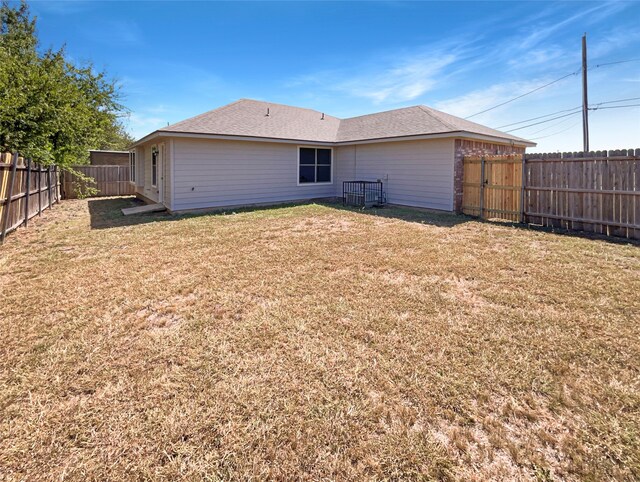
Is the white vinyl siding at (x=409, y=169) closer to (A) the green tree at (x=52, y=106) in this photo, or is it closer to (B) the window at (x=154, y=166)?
(B) the window at (x=154, y=166)

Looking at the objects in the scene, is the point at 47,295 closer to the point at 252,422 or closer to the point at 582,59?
the point at 252,422

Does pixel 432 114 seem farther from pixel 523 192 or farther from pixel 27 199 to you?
pixel 27 199

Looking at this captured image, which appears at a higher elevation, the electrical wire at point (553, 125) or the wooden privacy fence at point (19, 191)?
the electrical wire at point (553, 125)

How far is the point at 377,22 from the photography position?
1198cm

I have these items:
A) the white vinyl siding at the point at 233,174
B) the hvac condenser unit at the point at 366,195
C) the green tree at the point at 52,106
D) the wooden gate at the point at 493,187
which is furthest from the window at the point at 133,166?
the wooden gate at the point at 493,187

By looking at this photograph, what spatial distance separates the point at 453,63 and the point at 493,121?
15.4m

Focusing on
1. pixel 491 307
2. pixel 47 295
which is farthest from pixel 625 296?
pixel 47 295

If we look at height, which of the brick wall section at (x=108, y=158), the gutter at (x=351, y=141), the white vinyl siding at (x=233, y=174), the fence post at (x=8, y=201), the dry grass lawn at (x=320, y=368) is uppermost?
the brick wall section at (x=108, y=158)

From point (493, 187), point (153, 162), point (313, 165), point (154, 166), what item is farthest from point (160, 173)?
point (493, 187)

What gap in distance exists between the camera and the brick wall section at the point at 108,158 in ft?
61.5

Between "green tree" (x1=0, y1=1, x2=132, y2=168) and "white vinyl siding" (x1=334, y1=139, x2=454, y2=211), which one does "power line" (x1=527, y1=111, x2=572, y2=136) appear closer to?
"white vinyl siding" (x1=334, y1=139, x2=454, y2=211)

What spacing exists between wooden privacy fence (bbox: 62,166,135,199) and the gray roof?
27.3 feet

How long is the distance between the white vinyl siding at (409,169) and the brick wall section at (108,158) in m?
13.5

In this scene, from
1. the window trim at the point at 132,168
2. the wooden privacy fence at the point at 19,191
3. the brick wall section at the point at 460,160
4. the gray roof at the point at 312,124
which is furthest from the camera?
the window trim at the point at 132,168
